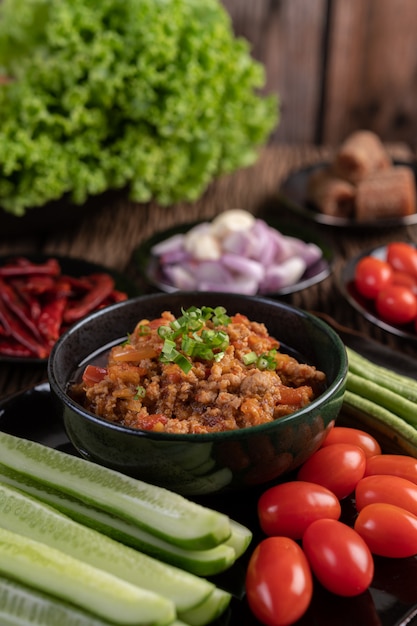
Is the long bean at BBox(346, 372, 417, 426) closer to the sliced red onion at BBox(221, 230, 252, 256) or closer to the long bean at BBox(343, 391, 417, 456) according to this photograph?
the long bean at BBox(343, 391, 417, 456)

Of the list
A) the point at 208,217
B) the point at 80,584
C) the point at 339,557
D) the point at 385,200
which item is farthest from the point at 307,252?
the point at 80,584

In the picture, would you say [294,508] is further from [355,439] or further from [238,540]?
[355,439]

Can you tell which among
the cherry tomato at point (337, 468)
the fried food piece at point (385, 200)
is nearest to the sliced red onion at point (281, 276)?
the fried food piece at point (385, 200)

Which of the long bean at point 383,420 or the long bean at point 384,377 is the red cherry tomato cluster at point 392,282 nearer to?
the long bean at point 384,377

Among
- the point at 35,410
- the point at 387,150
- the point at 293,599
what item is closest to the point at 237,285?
the point at 35,410

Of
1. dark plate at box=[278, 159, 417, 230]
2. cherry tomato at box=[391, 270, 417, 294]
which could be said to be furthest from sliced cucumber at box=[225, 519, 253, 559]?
dark plate at box=[278, 159, 417, 230]

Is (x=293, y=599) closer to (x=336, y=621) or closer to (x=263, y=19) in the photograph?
(x=336, y=621)
